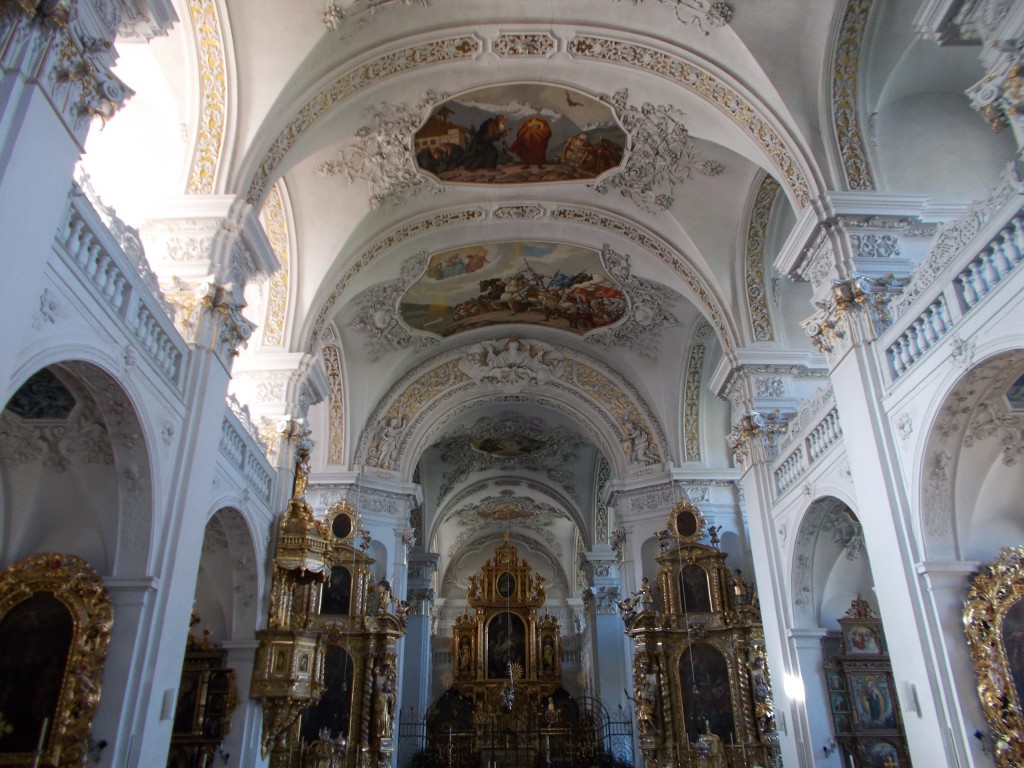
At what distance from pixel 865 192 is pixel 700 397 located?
8.69 meters

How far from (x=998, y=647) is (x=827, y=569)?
182 inches

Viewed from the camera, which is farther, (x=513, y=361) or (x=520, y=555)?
(x=520, y=555)

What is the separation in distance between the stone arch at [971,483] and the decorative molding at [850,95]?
3354mm

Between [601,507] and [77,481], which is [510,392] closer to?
[601,507]

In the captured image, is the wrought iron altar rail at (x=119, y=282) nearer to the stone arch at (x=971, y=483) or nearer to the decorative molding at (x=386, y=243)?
the decorative molding at (x=386, y=243)

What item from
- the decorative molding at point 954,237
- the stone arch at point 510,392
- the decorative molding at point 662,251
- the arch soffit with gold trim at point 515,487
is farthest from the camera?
the arch soffit with gold trim at point 515,487

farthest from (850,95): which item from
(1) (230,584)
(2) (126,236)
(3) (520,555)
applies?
(3) (520,555)

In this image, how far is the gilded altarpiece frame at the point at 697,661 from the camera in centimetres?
1377

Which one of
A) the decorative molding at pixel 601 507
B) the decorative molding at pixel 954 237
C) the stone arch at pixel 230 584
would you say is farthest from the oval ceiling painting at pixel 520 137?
the decorative molding at pixel 601 507

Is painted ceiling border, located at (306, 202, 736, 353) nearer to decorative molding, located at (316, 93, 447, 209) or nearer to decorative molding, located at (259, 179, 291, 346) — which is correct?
decorative molding, located at (259, 179, 291, 346)

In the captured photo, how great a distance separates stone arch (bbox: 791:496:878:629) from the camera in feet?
36.0

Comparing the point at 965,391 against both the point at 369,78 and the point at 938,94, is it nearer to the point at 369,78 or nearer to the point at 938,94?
the point at 938,94

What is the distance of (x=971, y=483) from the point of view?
24.6ft

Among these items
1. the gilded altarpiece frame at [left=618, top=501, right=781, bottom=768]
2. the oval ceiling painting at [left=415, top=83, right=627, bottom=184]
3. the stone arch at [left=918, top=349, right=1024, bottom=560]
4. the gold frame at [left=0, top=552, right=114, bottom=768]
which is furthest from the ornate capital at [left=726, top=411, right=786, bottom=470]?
the gold frame at [left=0, top=552, right=114, bottom=768]
